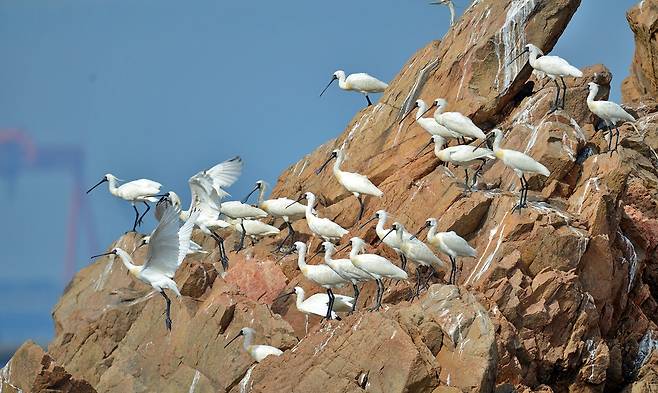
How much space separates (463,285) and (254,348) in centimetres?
352

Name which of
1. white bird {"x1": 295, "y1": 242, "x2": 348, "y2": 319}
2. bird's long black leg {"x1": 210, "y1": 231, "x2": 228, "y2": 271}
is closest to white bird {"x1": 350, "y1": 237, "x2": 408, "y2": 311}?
white bird {"x1": 295, "y1": 242, "x2": 348, "y2": 319}

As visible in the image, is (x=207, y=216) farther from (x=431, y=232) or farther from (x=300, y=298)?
(x=431, y=232)

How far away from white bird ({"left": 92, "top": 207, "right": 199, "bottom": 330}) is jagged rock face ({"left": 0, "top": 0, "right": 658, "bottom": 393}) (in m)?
0.79

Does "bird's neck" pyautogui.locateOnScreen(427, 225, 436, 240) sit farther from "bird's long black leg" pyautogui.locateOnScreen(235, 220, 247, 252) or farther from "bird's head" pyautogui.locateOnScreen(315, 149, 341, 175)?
"bird's long black leg" pyautogui.locateOnScreen(235, 220, 247, 252)

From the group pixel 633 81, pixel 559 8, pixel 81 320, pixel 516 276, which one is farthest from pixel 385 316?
pixel 633 81

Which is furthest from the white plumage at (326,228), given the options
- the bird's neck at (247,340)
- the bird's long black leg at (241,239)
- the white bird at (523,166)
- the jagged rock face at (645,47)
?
the jagged rock face at (645,47)

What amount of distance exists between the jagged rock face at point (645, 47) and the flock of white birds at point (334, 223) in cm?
613

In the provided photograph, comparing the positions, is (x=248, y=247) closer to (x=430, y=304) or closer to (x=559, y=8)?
(x=559, y=8)

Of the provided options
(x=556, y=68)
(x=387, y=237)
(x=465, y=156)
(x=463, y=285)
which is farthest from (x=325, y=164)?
(x=463, y=285)

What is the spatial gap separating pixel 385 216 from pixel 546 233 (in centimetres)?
297

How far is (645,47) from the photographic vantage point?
1501 inches

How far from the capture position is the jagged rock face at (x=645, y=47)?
122ft

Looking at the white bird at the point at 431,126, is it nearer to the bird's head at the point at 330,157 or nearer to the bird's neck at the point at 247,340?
the bird's head at the point at 330,157

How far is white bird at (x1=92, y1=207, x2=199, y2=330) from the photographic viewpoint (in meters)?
25.0
